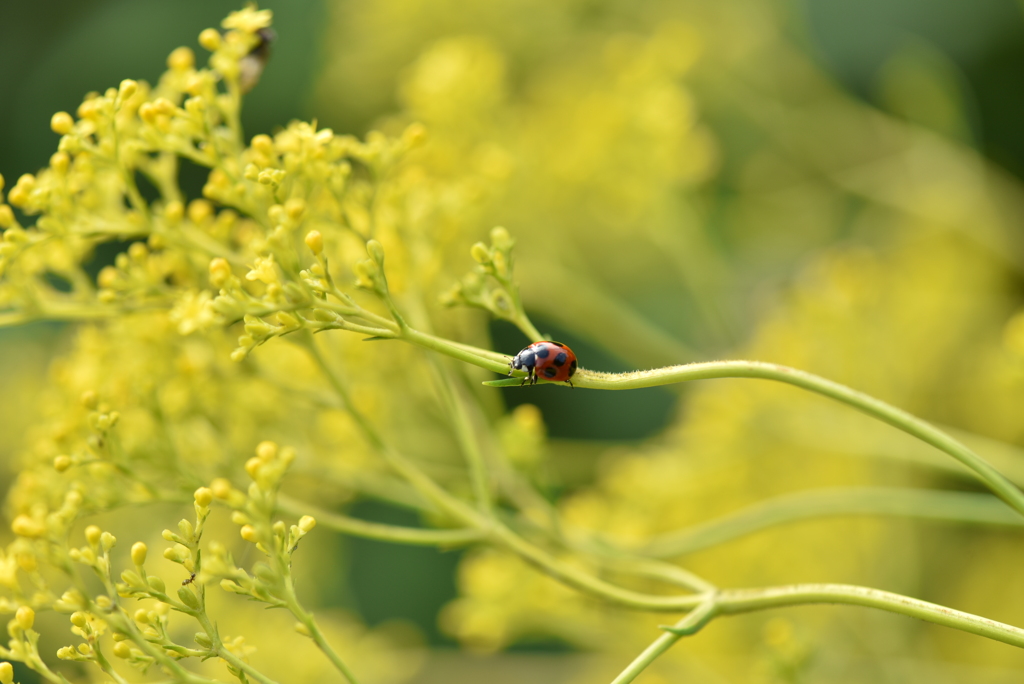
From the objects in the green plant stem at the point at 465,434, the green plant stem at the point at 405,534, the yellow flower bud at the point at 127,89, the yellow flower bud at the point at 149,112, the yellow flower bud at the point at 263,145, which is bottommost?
the green plant stem at the point at 405,534

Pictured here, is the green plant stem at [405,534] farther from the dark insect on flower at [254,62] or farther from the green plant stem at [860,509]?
the dark insect on flower at [254,62]

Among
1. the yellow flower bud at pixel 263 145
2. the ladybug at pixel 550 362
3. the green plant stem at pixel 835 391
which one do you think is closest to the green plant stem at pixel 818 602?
the green plant stem at pixel 835 391

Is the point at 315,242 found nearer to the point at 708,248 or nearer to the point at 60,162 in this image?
the point at 60,162

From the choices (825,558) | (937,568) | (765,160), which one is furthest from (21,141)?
(937,568)

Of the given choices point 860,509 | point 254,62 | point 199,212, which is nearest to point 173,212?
point 199,212

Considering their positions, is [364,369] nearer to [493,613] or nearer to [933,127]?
[493,613]

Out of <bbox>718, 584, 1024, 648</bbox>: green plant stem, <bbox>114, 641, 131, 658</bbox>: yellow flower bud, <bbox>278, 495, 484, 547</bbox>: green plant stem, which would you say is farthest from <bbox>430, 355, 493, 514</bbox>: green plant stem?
<bbox>114, 641, 131, 658</bbox>: yellow flower bud

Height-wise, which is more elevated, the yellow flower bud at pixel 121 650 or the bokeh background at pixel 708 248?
the bokeh background at pixel 708 248
